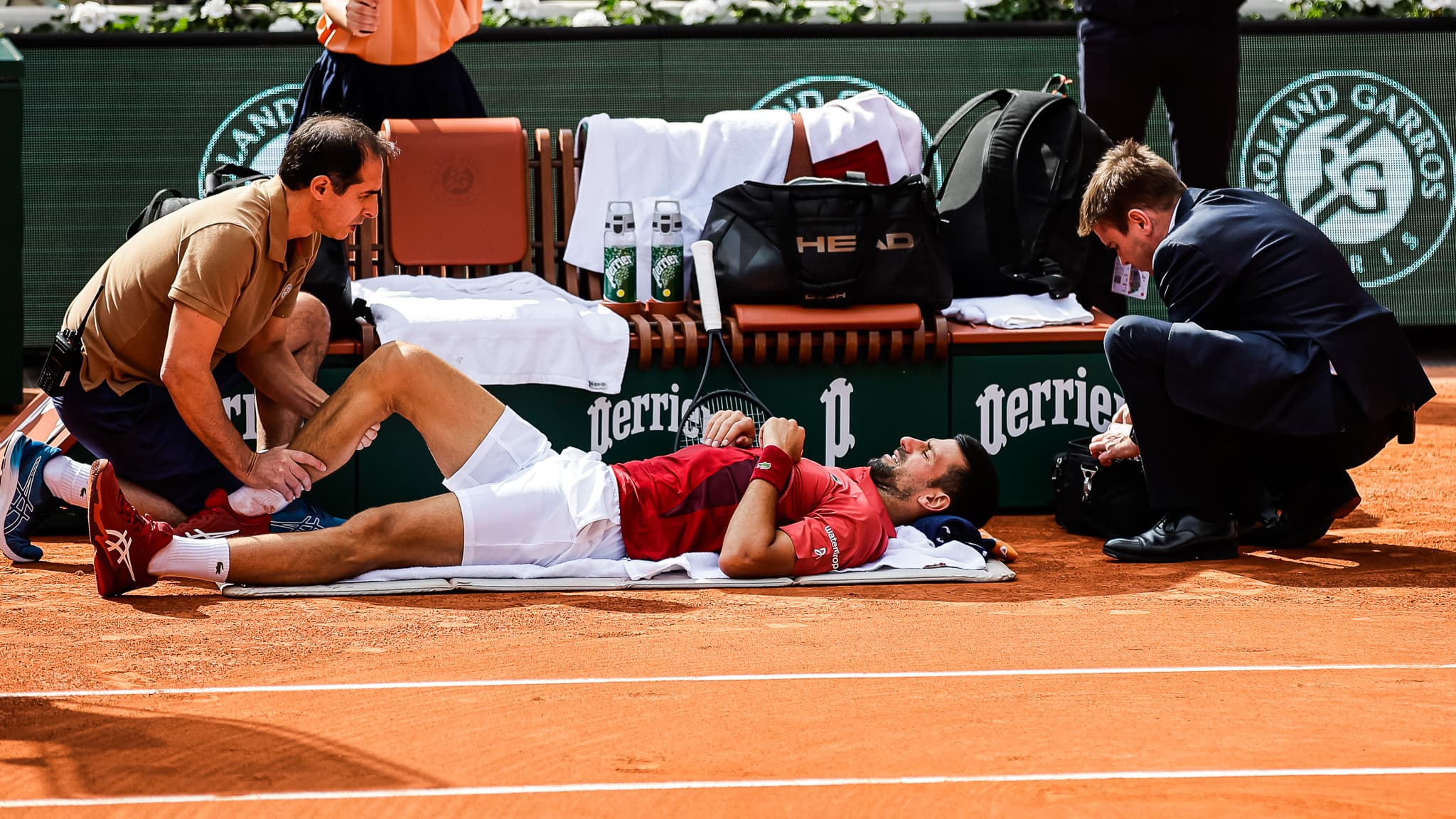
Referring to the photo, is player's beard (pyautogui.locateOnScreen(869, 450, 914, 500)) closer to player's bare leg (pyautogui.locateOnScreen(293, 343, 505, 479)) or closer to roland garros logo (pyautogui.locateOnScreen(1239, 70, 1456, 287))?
player's bare leg (pyautogui.locateOnScreen(293, 343, 505, 479))

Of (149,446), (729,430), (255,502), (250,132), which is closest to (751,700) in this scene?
(729,430)

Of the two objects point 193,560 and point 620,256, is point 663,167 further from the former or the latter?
point 193,560

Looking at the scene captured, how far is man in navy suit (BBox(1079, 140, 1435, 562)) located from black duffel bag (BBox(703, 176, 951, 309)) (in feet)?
2.63

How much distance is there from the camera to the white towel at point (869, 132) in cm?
644

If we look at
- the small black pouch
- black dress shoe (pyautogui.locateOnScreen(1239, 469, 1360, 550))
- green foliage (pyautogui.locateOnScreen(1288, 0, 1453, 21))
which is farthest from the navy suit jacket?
green foliage (pyautogui.locateOnScreen(1288, 0, 1453, 21))

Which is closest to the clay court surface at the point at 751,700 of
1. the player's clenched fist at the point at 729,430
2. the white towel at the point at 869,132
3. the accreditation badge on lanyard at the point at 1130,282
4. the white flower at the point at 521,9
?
the player's clenched fist at the point at 729,430

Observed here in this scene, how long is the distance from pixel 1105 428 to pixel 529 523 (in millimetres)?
2343

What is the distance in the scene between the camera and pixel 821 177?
247 inches

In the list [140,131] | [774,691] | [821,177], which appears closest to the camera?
[774,691]

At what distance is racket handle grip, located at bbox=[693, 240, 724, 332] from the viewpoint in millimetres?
5637

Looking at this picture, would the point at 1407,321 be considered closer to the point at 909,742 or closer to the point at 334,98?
the point at 334,98

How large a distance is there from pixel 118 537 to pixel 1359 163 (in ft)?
22.4

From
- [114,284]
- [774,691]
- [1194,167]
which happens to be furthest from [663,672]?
[1194,167]

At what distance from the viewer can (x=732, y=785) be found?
2809mm
